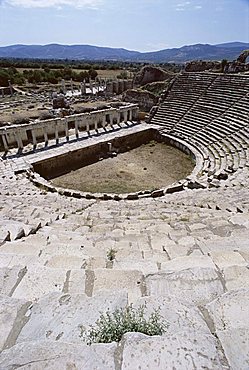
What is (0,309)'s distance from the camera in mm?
2207

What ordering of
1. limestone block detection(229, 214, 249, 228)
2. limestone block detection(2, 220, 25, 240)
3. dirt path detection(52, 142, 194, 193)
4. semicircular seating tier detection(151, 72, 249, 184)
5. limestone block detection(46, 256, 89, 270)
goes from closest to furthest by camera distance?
limestone block detection(46, 256, 89, 270)
limestone block detection(2, 220, 25, 240)
limestone block detection(229, 214, 249, 228)
dirt path detection(52, 142, 194, 193)
semicircular seating tier detection(151, 72, 249, 184)

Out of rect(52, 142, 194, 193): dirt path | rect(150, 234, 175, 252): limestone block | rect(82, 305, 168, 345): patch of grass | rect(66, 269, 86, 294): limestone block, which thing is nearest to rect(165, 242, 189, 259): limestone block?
rect(150, 234, 175, 252): limestone block

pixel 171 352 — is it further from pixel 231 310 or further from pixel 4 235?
pixel 4 235

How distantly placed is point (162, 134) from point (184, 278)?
64.8 ft

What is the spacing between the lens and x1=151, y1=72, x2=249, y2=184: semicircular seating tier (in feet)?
52.2

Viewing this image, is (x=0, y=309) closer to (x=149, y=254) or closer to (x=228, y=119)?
(x=149, y=254)

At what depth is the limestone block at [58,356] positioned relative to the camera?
5.31 feet

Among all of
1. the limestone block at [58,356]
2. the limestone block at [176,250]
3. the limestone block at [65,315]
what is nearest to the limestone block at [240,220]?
the limestone block at [176,250]

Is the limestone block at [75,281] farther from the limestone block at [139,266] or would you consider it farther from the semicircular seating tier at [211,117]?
the semicircular seating tier at [211,117]

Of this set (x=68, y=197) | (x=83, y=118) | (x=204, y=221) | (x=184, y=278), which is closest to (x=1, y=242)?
(x=184, y=278)

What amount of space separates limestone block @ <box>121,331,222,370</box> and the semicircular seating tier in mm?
12326

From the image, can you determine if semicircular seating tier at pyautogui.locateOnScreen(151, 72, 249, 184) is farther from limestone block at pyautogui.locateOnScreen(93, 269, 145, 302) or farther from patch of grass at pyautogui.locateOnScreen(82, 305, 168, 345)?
patch of grass at pyautogui.locateOnScreen(82, 305, 168, 345)

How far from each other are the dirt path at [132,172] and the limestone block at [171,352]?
12.6 m

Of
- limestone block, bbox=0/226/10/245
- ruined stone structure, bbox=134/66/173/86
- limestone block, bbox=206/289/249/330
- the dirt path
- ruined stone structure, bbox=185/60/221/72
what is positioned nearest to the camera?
limestone block, bbox=206/289/249/330
